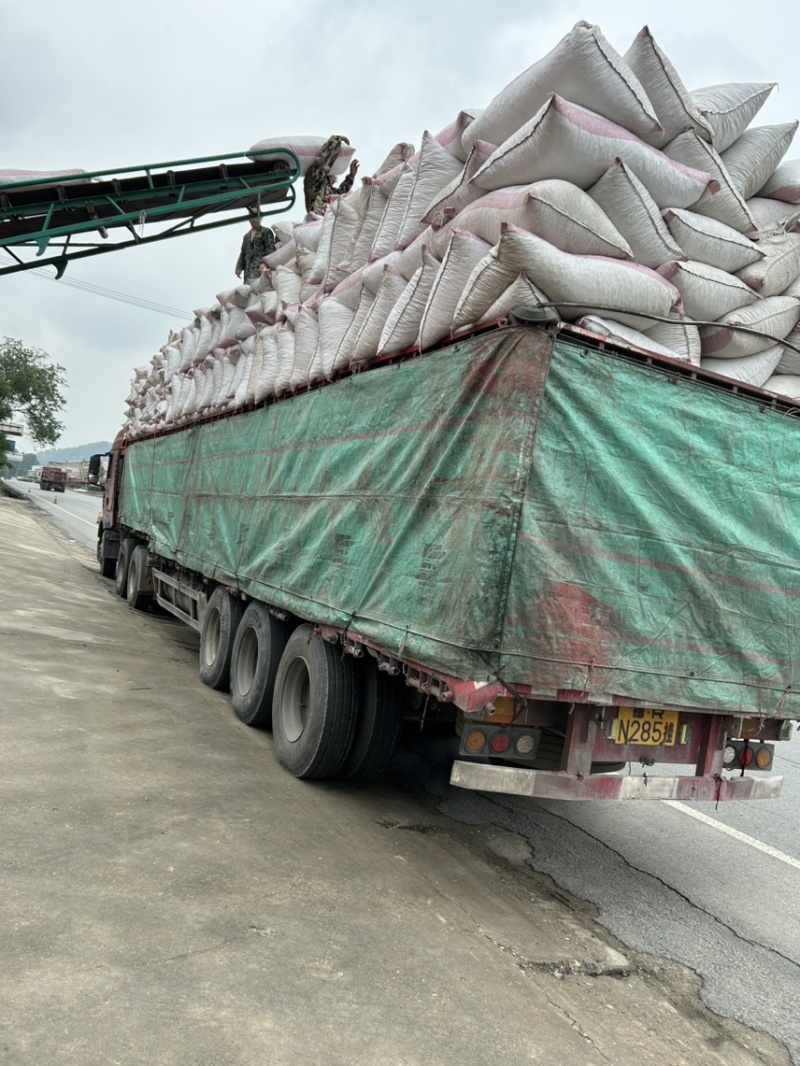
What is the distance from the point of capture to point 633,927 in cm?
370

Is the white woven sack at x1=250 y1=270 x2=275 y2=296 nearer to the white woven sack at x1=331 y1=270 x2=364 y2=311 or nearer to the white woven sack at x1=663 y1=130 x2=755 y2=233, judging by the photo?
the white woven sack at x1=331 y1=270 x2=364 y2=311

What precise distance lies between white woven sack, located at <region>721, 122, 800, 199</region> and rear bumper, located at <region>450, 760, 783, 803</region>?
339cm

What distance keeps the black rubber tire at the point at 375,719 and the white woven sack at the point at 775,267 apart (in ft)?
10.0

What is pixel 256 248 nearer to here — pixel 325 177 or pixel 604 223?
pixel 325 177

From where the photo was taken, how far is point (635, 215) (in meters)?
3.78

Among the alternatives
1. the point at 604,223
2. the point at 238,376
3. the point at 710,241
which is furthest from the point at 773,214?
the point at 238,376

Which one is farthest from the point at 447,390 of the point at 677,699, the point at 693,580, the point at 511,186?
the point at 677,699

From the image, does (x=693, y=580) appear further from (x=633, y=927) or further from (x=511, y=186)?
(x=511, y=186)

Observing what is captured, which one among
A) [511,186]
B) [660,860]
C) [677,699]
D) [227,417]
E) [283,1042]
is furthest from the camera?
[227,417]

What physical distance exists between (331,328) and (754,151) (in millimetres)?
2861

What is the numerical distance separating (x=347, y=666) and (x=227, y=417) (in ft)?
12.7

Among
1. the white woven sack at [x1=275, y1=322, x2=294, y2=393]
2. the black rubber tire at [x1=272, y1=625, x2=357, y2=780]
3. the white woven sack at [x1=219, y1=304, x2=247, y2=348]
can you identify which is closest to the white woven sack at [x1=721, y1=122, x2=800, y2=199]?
the white woven sack at [x1=275, y1=322, x2=294, y2=393]

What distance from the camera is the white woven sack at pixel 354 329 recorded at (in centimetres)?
Answer: 500

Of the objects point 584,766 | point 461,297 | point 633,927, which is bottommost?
point 633,927
